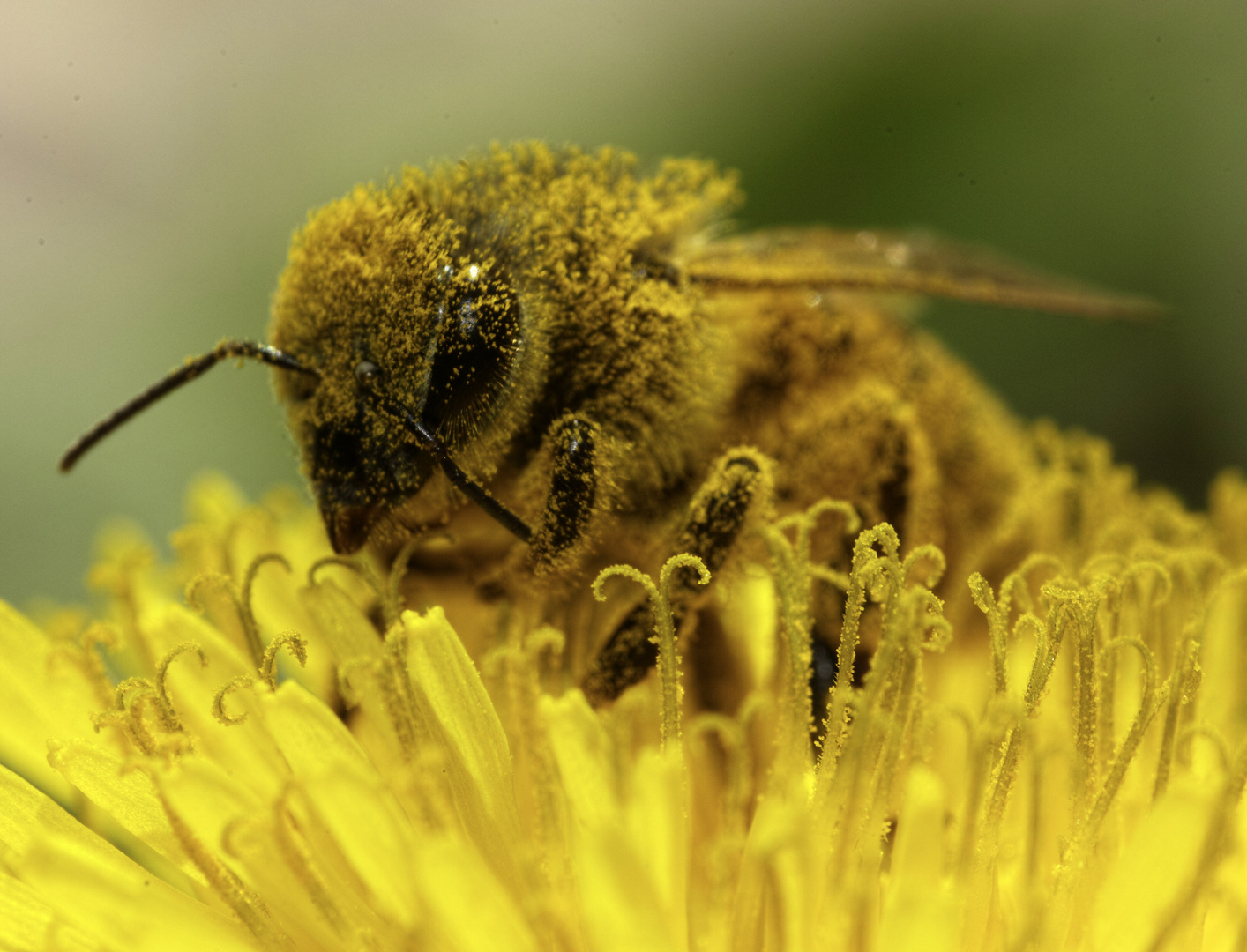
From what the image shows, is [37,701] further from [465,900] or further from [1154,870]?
[1154,870]

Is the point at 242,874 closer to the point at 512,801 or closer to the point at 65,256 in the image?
the point at 512,801

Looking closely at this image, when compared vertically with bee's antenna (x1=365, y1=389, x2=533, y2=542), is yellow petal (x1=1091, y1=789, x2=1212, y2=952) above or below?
below

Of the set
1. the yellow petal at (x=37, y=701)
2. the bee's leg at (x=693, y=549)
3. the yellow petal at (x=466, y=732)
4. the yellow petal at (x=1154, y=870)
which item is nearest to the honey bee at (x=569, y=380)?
the bee's leg at (x=693, y=549)

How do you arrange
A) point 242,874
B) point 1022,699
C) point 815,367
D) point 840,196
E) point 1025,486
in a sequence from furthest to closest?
point 840,196, point 1025,486, point 815,367, point 1022,699, point 242,874

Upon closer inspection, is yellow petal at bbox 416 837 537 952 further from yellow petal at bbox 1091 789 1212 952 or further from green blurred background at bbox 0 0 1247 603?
green blurred background at bbox 0 0 1247 603

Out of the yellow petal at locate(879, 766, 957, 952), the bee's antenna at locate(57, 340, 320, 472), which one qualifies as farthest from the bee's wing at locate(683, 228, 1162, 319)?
the yellow petal at locate(879, 766, 957, 952)

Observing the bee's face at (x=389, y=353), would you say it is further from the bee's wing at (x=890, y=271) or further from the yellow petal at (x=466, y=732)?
the bee's wing at (x=890, y=271)

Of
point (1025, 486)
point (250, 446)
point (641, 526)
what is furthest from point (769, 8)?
point (641, 526)

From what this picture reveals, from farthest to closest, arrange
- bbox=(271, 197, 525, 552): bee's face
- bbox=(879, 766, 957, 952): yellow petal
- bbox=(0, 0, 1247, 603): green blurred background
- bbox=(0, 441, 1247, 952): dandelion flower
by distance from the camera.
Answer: bbox=(0, 0, 1247, 603): green blurred background < bbox=(271, 197, 525, 552): bee's face < bbox=(0, 441, 1247, 952): dandelion flower < bbox=(879, 766, 957, 952): yellow petal
